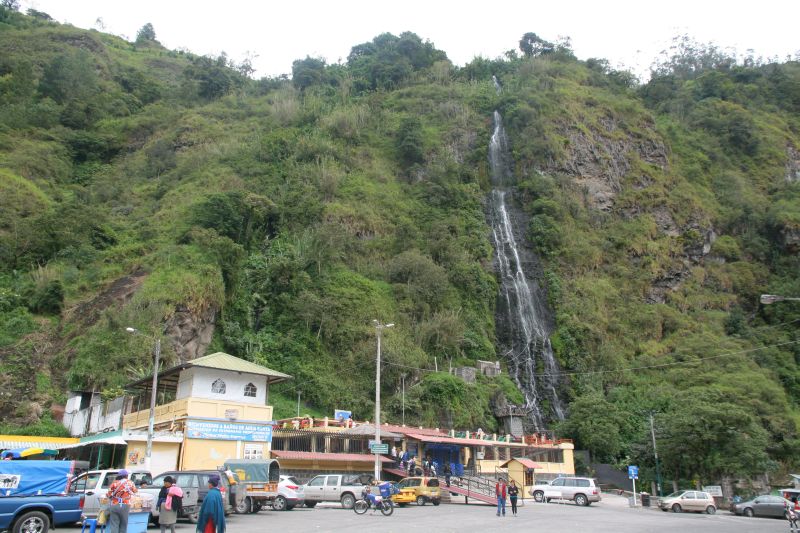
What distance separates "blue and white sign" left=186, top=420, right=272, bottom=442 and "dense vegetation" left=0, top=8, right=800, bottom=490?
10.0m

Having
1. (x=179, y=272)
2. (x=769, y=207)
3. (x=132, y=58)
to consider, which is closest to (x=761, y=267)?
(x=769, y=207)

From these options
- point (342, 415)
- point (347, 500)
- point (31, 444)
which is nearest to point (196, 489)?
point (347, 500)

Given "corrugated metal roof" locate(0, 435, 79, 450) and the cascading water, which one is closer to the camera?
"corrugated metal roof" locate(0, 435, 79, 450)

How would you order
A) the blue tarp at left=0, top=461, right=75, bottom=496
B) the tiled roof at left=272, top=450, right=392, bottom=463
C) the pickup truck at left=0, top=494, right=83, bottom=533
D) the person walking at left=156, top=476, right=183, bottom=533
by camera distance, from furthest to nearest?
the tiled roof at left=272, top=450, right=392, bottom=463, the blue tarp at left=0, top=461, right=75, bottom=496, the pickup truck at left=0, top=494, right=83, bottom=533, the person walking at left=156, top=476, right=183, bottom=533

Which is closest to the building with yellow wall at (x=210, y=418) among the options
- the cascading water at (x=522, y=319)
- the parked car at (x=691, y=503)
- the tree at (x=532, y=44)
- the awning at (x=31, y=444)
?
the awning at (x=31, y=444)

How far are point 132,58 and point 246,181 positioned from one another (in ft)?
236

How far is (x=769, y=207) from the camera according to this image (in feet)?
236

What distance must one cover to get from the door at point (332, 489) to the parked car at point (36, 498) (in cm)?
1105

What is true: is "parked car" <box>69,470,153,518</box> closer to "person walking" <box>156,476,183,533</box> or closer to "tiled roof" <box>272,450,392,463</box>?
"person walking" <box>156,476,183,533</box>

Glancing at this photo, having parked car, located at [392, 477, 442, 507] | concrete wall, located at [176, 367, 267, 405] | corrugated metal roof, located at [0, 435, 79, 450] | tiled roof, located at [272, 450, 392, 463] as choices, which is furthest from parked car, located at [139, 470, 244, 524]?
corrugated metal roof, located at [0, 435, 79, 450]

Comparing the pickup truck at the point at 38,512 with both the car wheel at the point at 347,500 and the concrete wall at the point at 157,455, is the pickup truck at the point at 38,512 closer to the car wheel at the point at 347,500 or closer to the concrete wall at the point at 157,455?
the concrete wall at the point at 157,455

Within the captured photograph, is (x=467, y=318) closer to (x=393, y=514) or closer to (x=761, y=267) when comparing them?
(x=393, y=514)

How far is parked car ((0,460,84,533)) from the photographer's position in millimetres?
12484

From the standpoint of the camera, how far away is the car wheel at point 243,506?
19.1 m
